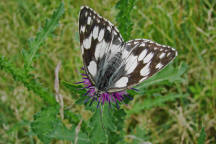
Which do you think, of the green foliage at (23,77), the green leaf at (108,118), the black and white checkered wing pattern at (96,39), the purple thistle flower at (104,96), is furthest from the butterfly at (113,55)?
the green foliage at (23,77)

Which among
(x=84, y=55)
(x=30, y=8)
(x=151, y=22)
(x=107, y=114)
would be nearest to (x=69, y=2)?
(x=30, y=8)

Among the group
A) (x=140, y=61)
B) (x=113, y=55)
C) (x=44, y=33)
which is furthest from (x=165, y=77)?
(x=44, y=33)

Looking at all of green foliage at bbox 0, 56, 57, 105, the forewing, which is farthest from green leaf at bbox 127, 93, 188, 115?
green foliage at bbox 0, 56, 57, 105

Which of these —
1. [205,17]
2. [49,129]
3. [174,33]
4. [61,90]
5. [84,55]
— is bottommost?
[49,129]

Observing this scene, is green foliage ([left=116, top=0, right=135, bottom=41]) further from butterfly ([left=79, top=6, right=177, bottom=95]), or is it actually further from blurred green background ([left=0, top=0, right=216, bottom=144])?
blurred green background ([left=0, top=0, right=216, bottom=144])

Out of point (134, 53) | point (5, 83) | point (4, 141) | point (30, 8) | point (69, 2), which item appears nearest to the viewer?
point (134, 53)

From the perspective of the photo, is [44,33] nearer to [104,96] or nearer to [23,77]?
[23,77]

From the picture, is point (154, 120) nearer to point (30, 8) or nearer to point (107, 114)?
point (107, 114)
